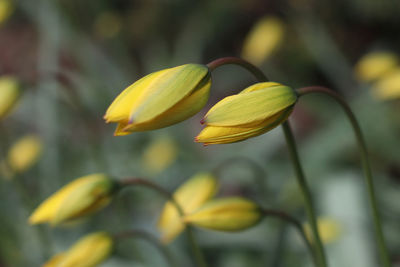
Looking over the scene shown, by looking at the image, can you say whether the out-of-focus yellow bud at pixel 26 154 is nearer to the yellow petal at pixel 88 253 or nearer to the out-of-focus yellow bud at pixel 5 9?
the out-of-focus yellow bud at pixel 5 9

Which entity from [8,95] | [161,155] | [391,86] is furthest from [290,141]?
[161,155]

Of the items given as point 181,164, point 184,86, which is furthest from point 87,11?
point 184,86

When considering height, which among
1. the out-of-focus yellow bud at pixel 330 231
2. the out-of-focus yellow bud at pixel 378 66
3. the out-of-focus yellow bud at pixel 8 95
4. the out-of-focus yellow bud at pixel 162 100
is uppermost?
the out-of-focus yellow bud at pixel 162 100

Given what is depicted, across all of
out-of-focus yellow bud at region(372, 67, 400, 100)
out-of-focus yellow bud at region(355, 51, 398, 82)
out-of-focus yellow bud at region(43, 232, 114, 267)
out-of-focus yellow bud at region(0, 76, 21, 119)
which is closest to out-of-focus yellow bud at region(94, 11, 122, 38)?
out-of-focus yellow bud at region(355, 51, 398, 82)

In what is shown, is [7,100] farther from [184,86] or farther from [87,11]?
[87,11]

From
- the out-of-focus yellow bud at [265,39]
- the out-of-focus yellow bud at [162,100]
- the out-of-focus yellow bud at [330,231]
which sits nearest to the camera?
the out-of-focus yellow bud at [162,100]

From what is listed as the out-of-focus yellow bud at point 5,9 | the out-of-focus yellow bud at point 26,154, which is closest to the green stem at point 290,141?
the out-of-focus yellow bud at point 26,154

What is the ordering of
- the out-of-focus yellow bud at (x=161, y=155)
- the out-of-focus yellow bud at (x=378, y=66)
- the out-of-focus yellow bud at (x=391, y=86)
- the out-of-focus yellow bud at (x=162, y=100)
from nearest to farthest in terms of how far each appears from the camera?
the out-of-focus yellow bud at (x=162, y=100) → the out-of-focus yellow bud at (x=391, y=86) → the out-of-focus yellow bud at (x=378, y=66) → the out-of-focus yellow bud at (x=161, y=155)

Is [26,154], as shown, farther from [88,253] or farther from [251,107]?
[251,107]
